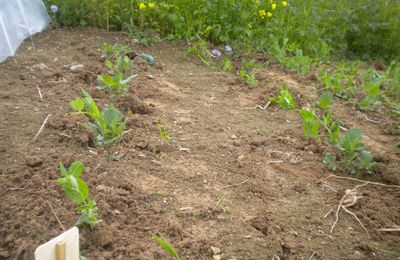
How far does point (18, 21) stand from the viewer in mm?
3412

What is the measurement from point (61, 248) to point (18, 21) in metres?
2.81

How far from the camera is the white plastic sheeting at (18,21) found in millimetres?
3098

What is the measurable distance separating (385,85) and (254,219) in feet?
8.08

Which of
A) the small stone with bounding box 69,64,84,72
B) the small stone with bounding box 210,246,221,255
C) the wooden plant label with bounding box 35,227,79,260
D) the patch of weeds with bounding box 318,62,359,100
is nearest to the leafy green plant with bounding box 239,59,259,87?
the patch of weeds with bounding box 318,62,359,100

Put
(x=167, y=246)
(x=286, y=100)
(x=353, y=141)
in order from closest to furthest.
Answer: (x=167, y=246)
(x=353, y=141)
(x=286, y=100)

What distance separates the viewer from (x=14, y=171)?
1.80 m

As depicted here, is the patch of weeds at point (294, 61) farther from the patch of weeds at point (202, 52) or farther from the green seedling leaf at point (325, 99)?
the green seedling leaf at point (325, 99)

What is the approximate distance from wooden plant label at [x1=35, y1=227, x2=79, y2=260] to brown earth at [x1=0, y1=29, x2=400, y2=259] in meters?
0.28

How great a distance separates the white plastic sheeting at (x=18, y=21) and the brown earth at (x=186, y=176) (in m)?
0.15

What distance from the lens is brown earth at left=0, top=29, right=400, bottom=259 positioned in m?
1.60

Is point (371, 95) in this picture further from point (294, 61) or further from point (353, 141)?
point (353, 141)

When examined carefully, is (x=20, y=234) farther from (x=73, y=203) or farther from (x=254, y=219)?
(x=254, y=219)

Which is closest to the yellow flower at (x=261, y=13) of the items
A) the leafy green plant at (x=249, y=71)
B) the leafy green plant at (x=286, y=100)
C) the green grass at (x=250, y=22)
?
the green grass at (x=250, y=22)

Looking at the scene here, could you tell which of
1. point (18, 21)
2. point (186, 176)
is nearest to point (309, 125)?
point (186, 176)
